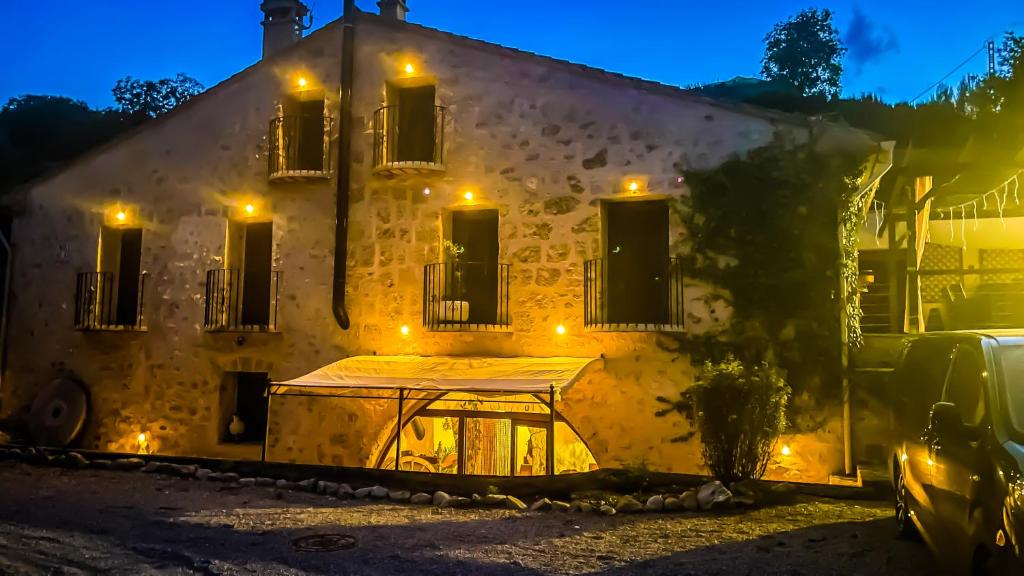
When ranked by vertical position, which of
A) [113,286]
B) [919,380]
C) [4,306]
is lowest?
[919,380]

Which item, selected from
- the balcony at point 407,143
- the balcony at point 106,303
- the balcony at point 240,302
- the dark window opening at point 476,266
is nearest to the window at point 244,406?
the balcony at point 240,302

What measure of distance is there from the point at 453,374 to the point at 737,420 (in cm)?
387

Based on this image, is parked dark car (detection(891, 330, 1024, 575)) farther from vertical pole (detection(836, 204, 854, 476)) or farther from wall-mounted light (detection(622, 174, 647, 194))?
wall-mounted light (detection(622, 174, 647, 194))

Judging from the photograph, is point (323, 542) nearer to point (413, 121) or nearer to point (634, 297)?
point (634, 297)

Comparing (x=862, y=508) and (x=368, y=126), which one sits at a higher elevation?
(x=368, y=126)

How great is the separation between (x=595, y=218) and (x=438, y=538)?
19.4 ft

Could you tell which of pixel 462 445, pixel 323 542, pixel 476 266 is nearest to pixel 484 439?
pixel 462 445

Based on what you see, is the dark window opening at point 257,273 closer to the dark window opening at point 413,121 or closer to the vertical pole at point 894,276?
the dark window opening at point 413,121

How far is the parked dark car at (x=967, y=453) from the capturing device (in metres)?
3.54

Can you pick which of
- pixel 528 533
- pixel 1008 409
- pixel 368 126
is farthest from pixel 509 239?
pixel 1008 409

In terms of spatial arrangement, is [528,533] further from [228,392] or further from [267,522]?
[228,392]

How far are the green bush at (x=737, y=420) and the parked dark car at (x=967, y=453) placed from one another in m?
1.94

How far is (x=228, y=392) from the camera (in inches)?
499

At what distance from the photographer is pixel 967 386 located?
4.73 metres
